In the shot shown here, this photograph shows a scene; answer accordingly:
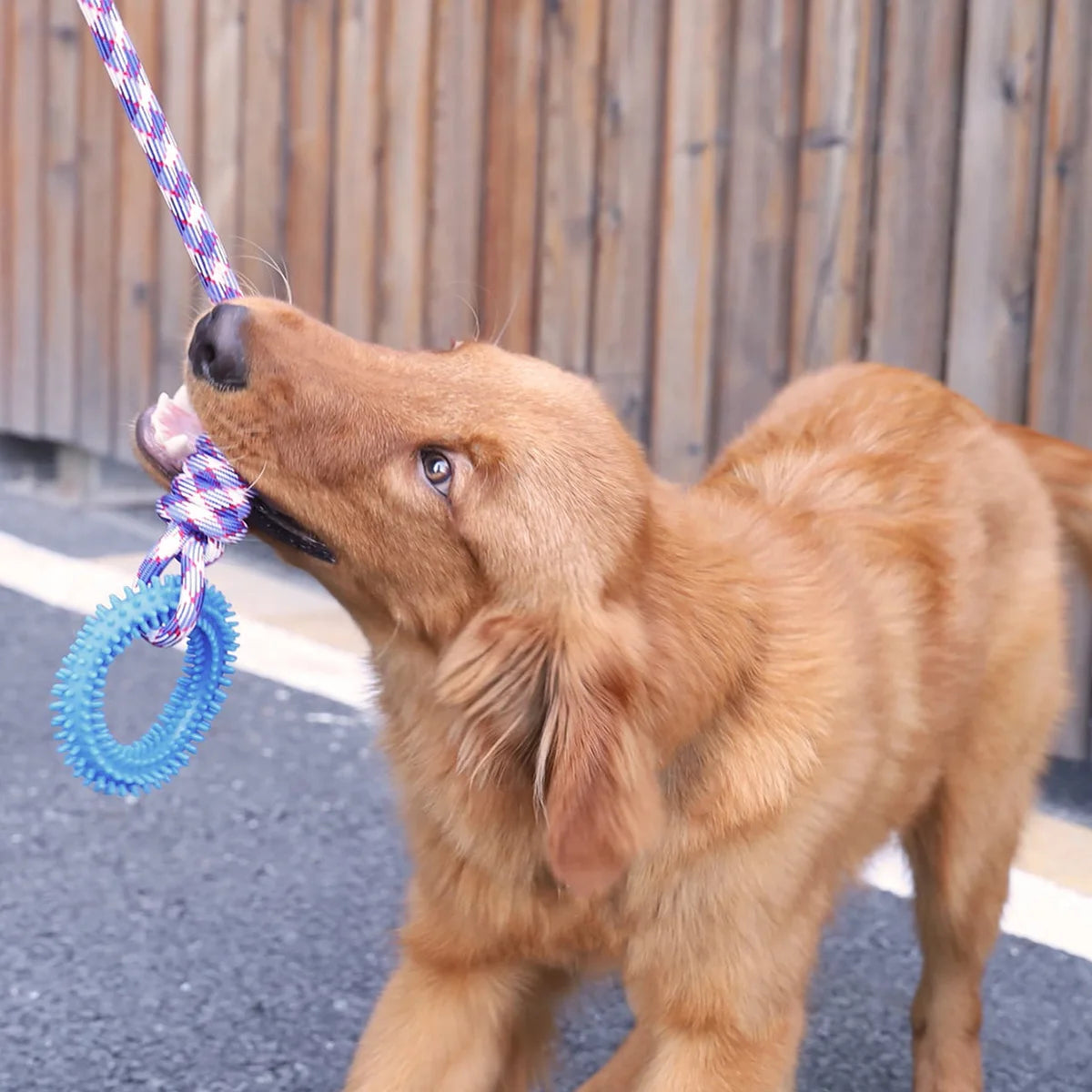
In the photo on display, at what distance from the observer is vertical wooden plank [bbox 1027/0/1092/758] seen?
409 cm

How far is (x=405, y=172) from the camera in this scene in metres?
5.91

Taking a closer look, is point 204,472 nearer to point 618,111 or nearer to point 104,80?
point 618,111

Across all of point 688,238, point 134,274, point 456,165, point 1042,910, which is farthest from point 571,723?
point 134,274

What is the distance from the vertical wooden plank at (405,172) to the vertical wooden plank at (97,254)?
1.67m

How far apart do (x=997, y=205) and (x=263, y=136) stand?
3201 millimetres

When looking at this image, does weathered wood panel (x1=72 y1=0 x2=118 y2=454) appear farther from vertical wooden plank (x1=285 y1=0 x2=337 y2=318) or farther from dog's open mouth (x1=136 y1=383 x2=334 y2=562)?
dog's open mouth (x1=136 y1=383 x2=334 y2=562)

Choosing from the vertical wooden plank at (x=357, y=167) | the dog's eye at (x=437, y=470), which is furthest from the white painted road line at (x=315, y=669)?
the vertical wooden plank at (x=357, y=167)

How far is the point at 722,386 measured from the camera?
16.4ft

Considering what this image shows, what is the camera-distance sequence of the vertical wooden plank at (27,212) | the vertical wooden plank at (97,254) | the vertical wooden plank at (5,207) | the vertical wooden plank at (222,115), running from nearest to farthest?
the vertical wooden plank at (222,115) < the vertical wooden plank at (97,254) < the vertical wooden plank at (27,212) < the vertical wooden plank at (5,207)

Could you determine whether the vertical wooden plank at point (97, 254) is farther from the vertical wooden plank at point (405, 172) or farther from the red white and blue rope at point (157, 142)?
the red white and blue rope at point (157, 142)

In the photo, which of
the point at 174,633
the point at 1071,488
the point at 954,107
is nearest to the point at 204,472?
the point at 174,633

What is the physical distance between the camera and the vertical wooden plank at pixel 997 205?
4.19 meters

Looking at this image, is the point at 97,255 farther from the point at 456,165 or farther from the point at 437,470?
the point at 437,470

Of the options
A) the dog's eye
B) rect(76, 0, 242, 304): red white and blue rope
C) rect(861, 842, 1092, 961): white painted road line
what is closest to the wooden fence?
rect(76, 0, 242, 304): red white and blue rope
